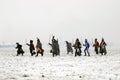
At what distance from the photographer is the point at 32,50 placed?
124 ft

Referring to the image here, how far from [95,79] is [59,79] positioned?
167 cm

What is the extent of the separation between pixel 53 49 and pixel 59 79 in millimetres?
22514

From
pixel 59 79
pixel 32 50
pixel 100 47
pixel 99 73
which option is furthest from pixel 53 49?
pixel 59 79

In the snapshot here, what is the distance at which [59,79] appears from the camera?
48.9ft

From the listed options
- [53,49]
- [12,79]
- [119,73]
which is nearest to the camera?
[12,79]

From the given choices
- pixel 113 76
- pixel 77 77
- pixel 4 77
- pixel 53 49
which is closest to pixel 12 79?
pixel 4 77

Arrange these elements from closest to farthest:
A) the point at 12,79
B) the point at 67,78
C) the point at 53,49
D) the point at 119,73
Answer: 1. the point at 12,79
2. the point at 67,78
3. the point at 119,73
4. the point at 53,49

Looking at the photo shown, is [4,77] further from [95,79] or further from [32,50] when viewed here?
[32,50]

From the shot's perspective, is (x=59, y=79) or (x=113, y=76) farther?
(x=113, y=76)

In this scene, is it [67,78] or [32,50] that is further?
[32,50]

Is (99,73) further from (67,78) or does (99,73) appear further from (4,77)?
(4,77)

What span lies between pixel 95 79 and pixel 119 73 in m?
2.63

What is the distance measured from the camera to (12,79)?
14352 millimetres

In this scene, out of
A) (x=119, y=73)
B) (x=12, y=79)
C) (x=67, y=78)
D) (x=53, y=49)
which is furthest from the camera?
(x=53, y=49)
